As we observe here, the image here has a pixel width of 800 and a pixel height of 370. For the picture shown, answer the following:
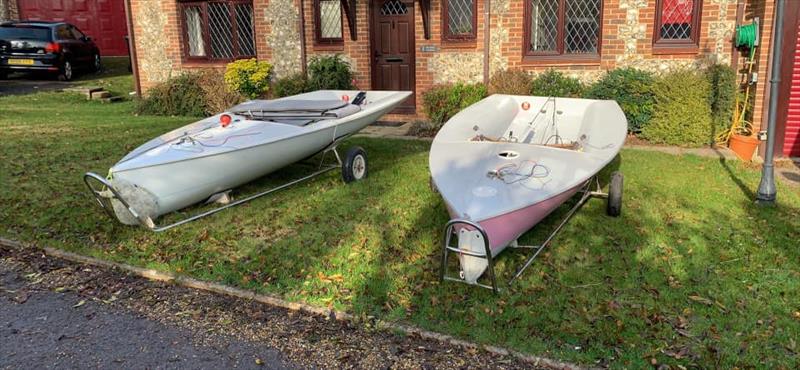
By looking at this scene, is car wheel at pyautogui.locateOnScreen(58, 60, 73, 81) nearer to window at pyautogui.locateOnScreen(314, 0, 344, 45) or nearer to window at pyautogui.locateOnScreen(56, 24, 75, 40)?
window at pyautogui.locateOnScreen(56, 24, 75, 40)

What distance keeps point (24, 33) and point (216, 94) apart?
23.8 ft

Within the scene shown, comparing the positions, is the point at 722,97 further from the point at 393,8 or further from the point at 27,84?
the point at 27,84

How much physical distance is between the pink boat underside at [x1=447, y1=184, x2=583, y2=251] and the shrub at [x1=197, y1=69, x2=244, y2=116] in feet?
26.3

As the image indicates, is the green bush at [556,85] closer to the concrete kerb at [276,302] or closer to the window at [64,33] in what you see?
the concrete kerb at [276,302]

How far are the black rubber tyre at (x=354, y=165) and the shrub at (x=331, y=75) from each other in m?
4.36

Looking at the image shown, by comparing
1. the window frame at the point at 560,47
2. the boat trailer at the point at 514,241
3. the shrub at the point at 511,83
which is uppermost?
the window frame at the point at 560,47

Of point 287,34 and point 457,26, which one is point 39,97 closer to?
point 287,34

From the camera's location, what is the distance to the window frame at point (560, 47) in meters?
9.18

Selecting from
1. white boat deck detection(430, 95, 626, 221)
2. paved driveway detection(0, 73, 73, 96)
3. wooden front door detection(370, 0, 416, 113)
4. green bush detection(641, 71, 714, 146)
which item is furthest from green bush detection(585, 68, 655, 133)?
paved driveway detection(0, 73, 73, 96)

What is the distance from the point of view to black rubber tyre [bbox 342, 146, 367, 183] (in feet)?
20.8

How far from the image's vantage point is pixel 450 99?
944 centimetres

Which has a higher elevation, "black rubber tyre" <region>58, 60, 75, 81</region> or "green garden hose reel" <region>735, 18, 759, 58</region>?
"green garden hose reel" <region>735, 18, 759, 58</region>

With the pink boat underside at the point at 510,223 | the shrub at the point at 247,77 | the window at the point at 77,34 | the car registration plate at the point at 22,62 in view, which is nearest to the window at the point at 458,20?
the shrub at the point at 247,77

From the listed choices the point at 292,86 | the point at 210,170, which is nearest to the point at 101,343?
the point at 210,170
